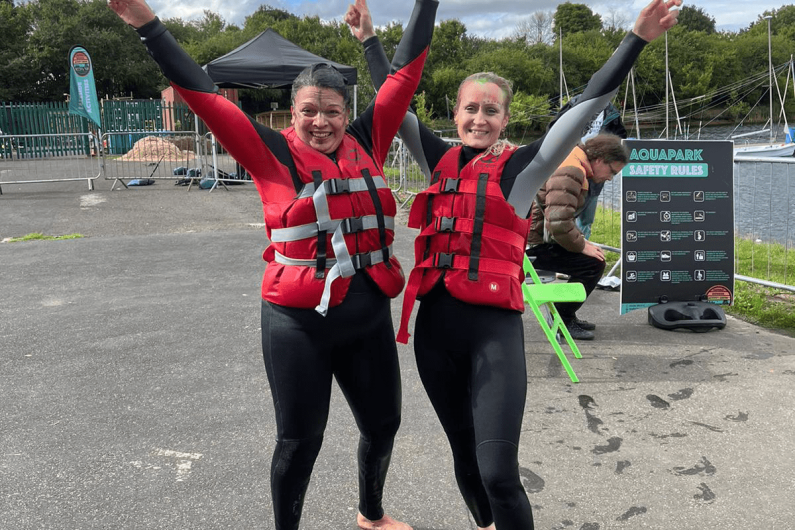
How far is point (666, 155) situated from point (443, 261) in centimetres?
431

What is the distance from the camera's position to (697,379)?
4684 mm

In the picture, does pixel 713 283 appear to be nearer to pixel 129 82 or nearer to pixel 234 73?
pixel 234 73

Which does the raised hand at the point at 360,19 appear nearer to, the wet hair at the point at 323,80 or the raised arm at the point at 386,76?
the raised arm at the point at 386,76

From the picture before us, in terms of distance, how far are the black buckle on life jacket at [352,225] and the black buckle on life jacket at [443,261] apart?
316 millimetres

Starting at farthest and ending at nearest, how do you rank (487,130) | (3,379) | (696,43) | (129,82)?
(696,43) < (129,82) < (3,379) < (487,130)

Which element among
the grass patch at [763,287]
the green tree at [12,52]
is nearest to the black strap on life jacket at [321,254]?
the grass patch at [763,287]

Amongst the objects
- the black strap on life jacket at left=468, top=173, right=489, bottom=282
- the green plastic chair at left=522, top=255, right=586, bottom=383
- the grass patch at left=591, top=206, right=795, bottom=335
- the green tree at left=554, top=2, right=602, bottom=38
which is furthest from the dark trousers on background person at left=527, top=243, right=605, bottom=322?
the green tree at left=554, top=2, right=602, bottom=38

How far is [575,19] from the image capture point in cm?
10219

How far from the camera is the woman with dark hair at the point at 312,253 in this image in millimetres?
2357

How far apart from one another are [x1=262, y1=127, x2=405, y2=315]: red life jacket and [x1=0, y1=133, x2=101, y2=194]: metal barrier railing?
1462 centimetres

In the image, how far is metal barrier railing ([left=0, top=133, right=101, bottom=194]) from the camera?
61.3ft

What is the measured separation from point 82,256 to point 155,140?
1732 cm

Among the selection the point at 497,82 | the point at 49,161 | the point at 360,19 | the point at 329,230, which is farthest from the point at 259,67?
the point at 49,161

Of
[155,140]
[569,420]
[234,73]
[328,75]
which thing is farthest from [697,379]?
[155,140]
